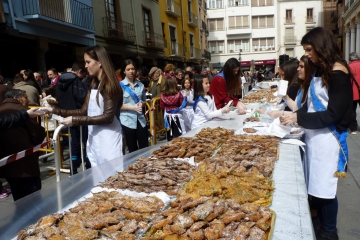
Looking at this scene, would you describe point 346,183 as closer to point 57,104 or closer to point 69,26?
point 57,104

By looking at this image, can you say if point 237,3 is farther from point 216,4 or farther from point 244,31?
point 244,31

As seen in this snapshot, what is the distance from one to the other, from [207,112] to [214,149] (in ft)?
5.46

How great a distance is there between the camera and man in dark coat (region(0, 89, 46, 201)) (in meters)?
3.21

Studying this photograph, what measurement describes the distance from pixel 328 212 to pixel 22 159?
3.14m

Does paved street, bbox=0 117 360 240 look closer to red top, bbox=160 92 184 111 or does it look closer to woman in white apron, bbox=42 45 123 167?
woman in white apron, bbox=42 45 123 167

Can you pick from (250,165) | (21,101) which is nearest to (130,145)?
(21,101)

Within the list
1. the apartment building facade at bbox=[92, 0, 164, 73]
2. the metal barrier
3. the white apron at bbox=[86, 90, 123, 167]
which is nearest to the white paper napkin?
the white apron at bbox=[86, 90, 123, 167]

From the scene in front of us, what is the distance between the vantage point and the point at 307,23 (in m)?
43.7

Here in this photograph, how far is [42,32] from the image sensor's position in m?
10.7

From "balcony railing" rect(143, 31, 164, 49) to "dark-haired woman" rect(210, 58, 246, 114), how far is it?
15.0 metres

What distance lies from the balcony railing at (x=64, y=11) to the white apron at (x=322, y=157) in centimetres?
1031

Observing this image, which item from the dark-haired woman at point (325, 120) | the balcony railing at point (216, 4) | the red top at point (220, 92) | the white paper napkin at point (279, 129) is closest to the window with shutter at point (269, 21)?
the balcony railing at point (216, 4)

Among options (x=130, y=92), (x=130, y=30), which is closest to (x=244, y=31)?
(x=130, y=30)

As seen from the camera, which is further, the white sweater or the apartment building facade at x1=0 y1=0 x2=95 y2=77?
the apartment building facade at x1=0 y1=0 x2=95 y2=77
